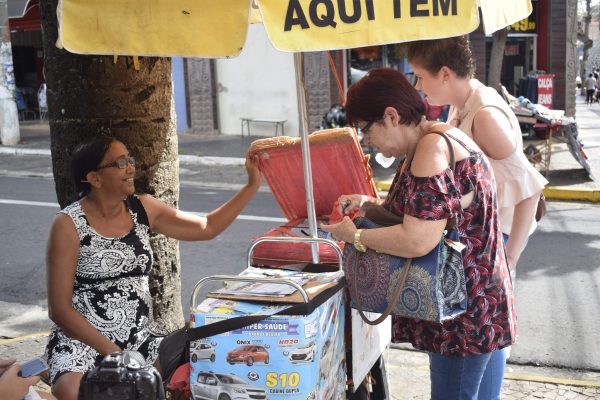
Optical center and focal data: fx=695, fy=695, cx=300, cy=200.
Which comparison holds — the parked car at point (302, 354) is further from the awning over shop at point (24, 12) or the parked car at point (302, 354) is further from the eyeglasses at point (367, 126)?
the awning over shop at point (24, 12)

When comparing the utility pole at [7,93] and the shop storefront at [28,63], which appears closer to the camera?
the utility pole at [7,93]

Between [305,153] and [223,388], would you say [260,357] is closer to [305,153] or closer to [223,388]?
[223,388]

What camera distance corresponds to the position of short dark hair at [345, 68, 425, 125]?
255 centimetres

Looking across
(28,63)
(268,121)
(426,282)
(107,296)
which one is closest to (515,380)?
(426,282)

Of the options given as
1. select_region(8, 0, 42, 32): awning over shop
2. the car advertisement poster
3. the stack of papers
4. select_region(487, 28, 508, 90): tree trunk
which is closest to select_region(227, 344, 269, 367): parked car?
the car advertisement poster

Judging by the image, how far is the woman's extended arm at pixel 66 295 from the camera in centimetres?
303

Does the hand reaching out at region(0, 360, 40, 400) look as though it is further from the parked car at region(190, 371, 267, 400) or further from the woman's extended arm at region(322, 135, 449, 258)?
the woman's extended arm at region(322, 135, 449, 258)

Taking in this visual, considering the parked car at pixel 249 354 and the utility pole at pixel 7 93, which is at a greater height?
the utility pole at pixel 7 93

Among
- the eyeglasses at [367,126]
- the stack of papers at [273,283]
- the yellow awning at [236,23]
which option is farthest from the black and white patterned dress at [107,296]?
the eyeglasses at [367,126]

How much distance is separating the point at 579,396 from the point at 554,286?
220cm

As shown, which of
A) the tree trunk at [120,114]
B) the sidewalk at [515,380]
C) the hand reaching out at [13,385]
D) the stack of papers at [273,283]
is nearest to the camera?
the hand reaching out at [13,385]

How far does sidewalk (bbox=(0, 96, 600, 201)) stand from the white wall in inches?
26.6

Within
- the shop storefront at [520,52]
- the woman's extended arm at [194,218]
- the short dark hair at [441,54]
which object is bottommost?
the woman's extended arm at [194,218]

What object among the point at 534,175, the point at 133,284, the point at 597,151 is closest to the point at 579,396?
the point at 534,175
